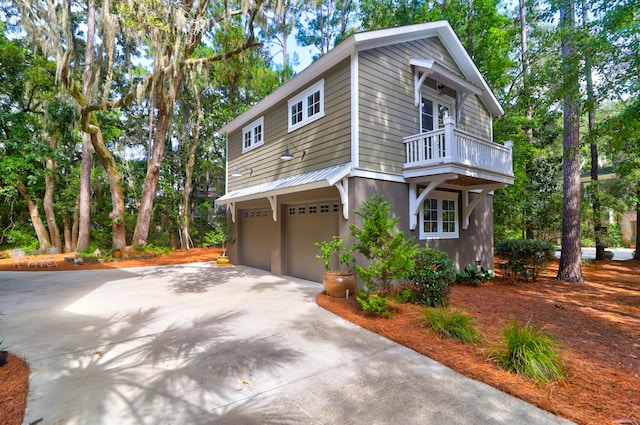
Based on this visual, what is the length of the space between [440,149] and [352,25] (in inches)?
589

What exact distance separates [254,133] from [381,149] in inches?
217

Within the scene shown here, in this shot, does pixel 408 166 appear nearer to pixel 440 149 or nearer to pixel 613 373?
pixel 440 149

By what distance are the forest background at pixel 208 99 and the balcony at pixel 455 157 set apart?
1.71 m

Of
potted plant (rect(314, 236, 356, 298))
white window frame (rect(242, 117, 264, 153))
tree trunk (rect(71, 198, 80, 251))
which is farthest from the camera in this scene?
tree trunk (rect(71, 198, 80, 251))

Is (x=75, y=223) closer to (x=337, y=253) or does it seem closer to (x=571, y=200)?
(x=337, y=253)

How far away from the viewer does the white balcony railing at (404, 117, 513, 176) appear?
6.39 m

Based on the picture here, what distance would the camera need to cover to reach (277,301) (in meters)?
5.98

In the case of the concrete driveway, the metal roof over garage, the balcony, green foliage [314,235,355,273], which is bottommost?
the concrete driveway

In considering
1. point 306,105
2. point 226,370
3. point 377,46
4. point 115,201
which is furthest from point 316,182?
point 115,201

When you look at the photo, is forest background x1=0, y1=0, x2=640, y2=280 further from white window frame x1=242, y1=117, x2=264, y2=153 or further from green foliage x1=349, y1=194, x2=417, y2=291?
green foliage x1=349, y1=194, x2=417, y2=291

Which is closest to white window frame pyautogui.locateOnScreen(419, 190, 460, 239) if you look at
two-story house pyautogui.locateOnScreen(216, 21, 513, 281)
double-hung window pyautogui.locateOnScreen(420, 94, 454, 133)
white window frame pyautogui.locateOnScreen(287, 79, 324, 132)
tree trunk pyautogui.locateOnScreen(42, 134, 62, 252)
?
two-story house pyautogui.locateOnScreen(216, 21, 513, 281)

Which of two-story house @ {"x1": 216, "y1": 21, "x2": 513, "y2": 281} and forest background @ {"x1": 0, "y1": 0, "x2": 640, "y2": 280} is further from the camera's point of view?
forest background @ {"x1": 0, "y1": 0, "x2": 640, "y2": 280}

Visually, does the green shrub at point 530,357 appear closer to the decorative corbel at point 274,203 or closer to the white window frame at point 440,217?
the white window frame at point 440,217

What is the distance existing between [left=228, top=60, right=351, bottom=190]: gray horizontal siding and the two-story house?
31 millimetres
